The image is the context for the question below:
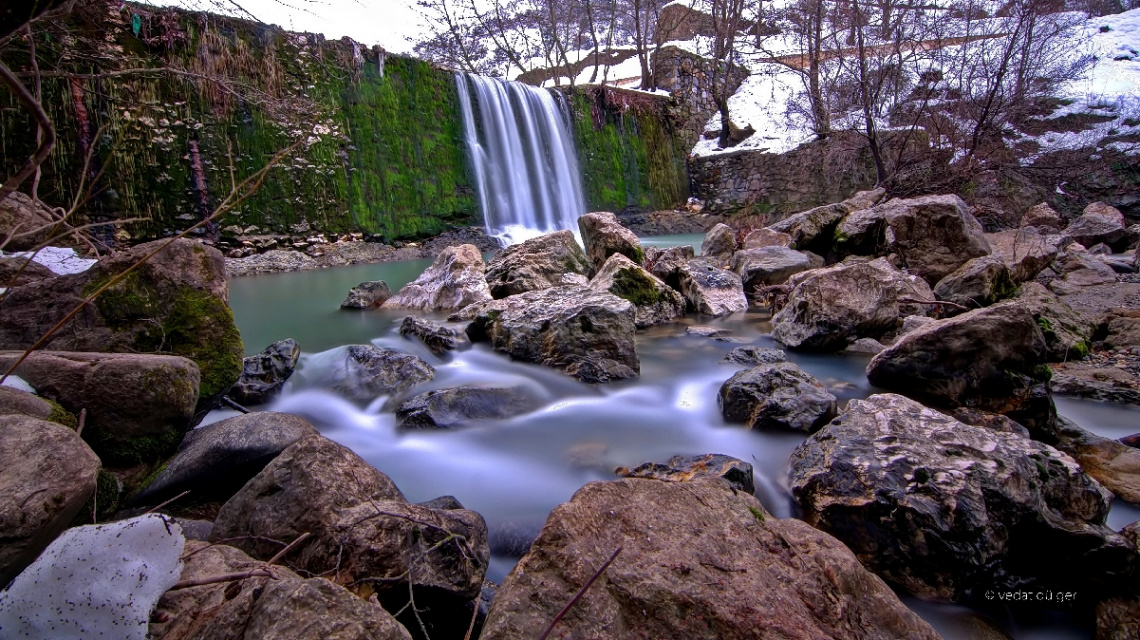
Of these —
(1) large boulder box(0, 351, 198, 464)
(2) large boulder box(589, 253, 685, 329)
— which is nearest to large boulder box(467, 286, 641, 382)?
(2) large boulder box(589, 253, 685, 329)

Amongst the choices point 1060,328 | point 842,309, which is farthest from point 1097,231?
point 842,309

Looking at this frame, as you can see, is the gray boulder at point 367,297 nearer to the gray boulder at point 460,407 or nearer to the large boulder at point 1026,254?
the gray boulder at point 460,407

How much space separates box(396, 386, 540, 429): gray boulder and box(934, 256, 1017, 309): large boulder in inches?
143

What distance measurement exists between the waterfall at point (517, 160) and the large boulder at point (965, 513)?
11.1 metres

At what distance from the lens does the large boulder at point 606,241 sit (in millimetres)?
6297

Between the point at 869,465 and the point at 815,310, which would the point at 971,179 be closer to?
the point at 815,310

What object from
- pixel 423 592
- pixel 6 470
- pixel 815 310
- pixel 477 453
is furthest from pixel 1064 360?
pixel 6 470

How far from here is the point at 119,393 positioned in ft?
6.88

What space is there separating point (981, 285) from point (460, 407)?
4.25m

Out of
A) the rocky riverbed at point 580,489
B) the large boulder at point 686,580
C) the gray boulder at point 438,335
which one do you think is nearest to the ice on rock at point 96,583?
the rocky riverbed at point 580,489

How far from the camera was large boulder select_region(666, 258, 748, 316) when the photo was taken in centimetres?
556

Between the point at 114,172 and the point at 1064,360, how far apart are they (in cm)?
1182

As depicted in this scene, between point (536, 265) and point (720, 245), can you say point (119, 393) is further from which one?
point (720, 245)

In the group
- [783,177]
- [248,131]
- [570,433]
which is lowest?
[570,433]
